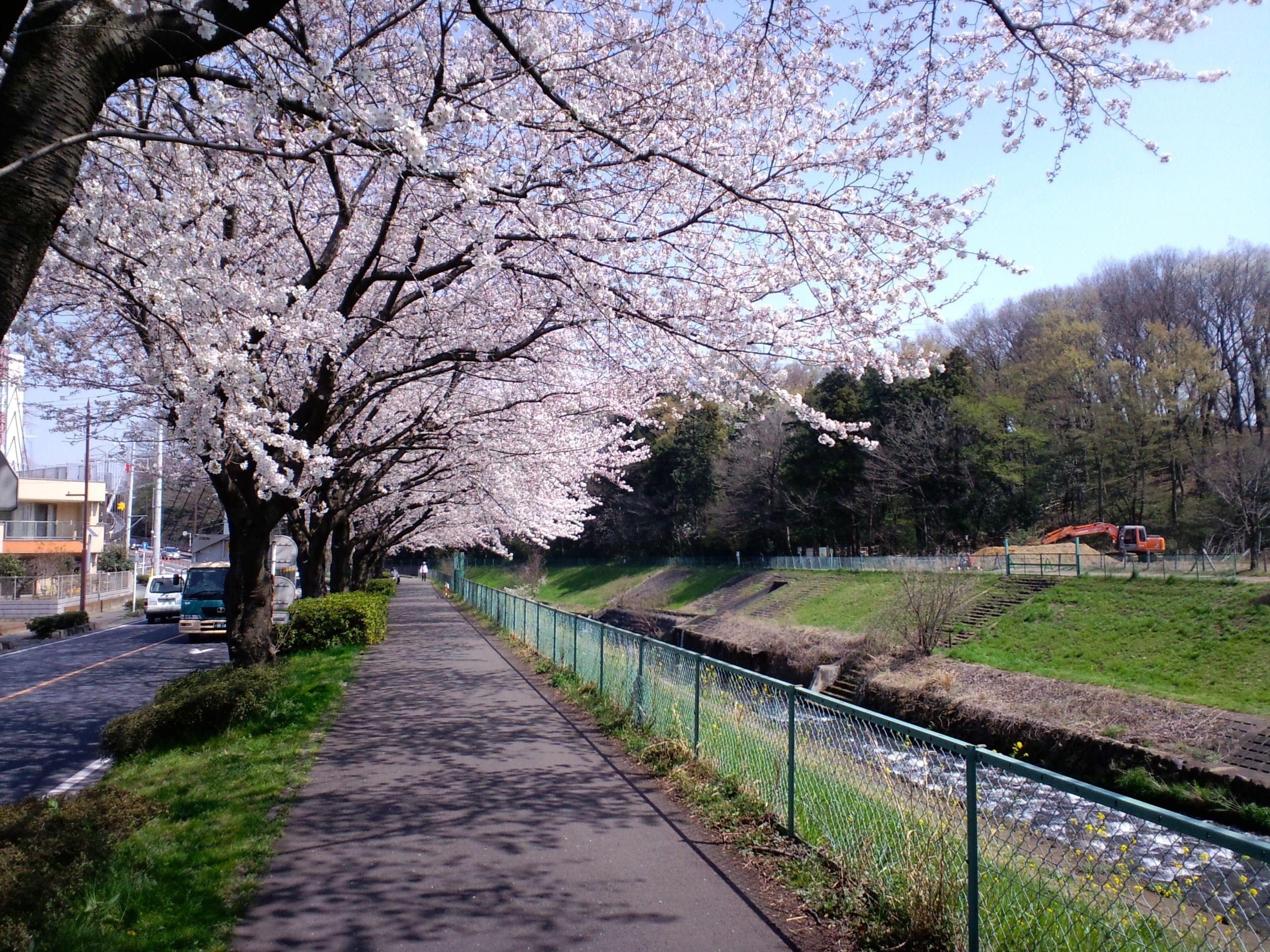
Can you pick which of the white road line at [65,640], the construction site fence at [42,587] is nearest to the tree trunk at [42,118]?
the white road line at [65,640]

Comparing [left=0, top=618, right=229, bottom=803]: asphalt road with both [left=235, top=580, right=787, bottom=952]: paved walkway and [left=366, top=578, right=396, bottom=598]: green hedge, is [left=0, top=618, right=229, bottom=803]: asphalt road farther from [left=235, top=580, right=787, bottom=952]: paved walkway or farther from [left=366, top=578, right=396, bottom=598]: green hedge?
[left=366, top=578, right=396, bottom=598]: green hedge

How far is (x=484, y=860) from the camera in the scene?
5.26m

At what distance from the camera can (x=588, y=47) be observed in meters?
7.31

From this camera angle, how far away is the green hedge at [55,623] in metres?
26.0

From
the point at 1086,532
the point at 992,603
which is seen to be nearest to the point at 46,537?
the point at 992,603

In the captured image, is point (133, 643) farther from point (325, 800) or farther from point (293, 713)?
point (325, 800)

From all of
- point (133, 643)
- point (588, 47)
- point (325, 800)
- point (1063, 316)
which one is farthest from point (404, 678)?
point (1063, 316)

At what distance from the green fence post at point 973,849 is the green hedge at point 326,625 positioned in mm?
15017

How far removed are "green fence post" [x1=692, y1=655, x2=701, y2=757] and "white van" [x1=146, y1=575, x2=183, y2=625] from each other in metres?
28.5

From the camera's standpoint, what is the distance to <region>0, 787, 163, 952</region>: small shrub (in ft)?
13.1

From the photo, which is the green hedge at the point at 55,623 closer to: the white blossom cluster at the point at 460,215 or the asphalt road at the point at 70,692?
the asphalt road at the point at 70,692

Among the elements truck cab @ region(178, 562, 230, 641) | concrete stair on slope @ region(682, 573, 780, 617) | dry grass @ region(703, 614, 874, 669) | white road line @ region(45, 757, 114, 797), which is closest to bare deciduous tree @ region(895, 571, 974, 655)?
dry grass @ region(703, 614, 874, 669)

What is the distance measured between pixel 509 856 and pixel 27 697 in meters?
12.5

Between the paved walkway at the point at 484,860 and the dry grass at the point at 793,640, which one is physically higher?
the paved walkway at the point at 484,860
